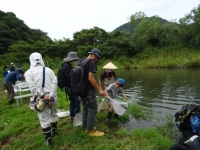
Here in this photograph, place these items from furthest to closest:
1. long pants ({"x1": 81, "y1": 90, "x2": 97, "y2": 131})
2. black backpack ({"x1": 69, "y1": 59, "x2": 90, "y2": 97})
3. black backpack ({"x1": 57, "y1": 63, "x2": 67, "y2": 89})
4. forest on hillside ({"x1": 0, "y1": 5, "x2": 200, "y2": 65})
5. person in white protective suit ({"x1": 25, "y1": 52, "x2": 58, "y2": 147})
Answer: forest on hillside ({"x1": 0, "y1": 5, "x2": 200, "y2": 65}) < black backpack ({"x1": 57, "y1": 63, "x2": 67, "y2": 89}) < long pants ({"x1": 81, "y1": 90, "x2": 97, "y2": 131}) < black backpack ({"x1": 69, "y1": 59, "x2": 90, "y2": 97}) < person in white protective suit ({"x1": 25, "y1": 52, "x2": 58, "y2": 147})

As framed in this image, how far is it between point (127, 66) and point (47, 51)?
1548cm

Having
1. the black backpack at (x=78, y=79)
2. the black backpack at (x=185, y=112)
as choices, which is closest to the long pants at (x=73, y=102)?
the black backpack at (x=78, y=79)

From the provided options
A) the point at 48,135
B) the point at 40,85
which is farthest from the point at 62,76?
the point at 48,135

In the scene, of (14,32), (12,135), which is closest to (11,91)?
(12,135)

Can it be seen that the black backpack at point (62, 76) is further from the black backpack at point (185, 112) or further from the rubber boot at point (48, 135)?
the black backpack at point (185, 112)

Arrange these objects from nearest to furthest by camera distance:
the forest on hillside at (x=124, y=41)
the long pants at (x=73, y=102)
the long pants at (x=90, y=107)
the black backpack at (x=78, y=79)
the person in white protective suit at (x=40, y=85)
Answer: the person in white protective suit at (x=40, y=85) < the black backpack at (x=78, y=79) < the long pants at (x=90, y=107) < the long pants at (x=73, y=102) < the forest on hillside at (x=124, y=41)

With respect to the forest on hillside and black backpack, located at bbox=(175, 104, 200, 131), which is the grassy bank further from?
the forest on hillside

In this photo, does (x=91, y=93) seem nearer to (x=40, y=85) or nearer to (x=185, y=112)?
(x=40, y=85)

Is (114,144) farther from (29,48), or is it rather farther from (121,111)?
(29,48)

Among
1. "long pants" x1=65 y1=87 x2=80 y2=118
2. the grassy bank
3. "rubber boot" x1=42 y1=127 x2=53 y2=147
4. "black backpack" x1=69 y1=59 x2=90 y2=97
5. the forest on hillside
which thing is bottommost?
the grassy bank

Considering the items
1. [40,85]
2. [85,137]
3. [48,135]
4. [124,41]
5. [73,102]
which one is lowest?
[85,137]

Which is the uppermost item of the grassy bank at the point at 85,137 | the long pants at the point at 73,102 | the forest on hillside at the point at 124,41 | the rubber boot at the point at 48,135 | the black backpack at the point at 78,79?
the forest on hillside at the point at 124,41

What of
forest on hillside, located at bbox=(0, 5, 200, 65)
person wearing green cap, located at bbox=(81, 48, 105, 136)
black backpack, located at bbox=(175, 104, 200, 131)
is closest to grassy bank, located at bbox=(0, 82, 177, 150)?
person wearing green cap, located at bbox=(81, 48, 105, 136)

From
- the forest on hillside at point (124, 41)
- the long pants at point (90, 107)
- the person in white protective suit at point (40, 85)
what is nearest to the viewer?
the person in white protective suit at point (40, 85)
